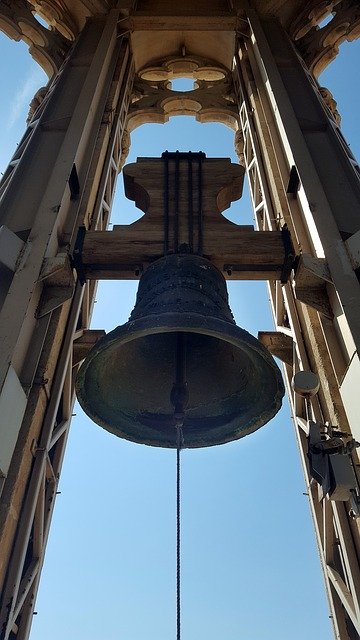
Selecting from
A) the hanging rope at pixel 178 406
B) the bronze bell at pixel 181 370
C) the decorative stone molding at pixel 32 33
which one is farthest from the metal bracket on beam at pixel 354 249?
the decorative stone molding at pixel 32 33

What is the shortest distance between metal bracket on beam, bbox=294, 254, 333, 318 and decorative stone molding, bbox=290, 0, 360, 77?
5.69 meters

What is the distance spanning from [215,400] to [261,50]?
17.5ft

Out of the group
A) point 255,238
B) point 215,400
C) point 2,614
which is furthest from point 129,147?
point 2,614

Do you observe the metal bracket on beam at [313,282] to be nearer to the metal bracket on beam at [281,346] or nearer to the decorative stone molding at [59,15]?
the metal bracket on beam at [281,346]

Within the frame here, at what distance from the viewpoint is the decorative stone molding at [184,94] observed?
1052 centimetres

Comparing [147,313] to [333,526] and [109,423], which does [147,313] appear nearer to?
[109,423]

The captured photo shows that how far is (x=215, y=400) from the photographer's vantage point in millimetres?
4211

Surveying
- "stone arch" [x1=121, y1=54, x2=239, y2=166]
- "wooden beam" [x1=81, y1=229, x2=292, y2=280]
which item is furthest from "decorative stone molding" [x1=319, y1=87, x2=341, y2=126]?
"wooden beam" [x1=81, y1=229, x2=292, y2=280]

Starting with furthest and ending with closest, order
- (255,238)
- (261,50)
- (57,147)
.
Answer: (261,50) → (57,147) → (255,238)

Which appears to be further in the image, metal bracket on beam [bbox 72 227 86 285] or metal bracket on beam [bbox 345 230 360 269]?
metal bracket on beam [bbox 72 227 86 285]

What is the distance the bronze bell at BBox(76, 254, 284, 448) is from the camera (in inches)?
145

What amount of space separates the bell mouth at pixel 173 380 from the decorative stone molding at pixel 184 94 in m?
6.97

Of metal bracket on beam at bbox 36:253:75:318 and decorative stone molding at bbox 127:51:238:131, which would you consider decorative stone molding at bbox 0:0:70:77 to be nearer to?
decorative stone molding at bbox 127:51:238:131

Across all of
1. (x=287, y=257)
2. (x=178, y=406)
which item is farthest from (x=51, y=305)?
(x=287, y=257)
